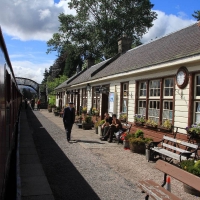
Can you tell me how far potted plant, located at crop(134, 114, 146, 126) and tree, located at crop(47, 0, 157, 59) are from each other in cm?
2609

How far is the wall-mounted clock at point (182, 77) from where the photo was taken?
780 centimetres

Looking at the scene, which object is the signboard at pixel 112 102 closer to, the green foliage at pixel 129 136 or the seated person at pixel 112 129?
the seated person at pixel 112 129

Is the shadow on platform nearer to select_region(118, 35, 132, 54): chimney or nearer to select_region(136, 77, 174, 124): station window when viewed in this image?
select_region(136, 77, 174, 124): station window

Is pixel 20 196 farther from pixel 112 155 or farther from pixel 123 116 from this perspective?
pixel 123 116

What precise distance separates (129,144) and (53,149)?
263 centimetres

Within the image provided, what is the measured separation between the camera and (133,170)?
673 cm

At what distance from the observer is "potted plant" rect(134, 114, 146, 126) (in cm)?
1016

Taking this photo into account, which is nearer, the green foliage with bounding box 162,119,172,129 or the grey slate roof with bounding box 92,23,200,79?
the grey slate roof with bounding box 92,23,200,79

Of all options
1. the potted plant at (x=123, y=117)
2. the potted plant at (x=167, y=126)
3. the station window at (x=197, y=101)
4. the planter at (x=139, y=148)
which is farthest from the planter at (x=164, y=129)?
the potted plant at (x=123, y=117)

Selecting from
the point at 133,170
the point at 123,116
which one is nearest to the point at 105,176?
the point at 133,170

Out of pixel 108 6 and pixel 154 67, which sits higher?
pixel 108 6

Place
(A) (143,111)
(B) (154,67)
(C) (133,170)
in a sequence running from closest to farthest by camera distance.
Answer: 1. (C) (133,170)
2. (B) (154,67)
3. (A) (143,111)

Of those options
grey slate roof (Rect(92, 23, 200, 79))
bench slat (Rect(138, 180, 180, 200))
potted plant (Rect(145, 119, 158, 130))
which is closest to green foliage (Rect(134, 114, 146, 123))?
potted plant (Rect(145, 119, 158, 130))

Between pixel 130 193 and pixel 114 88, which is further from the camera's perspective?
pixel 114 88
